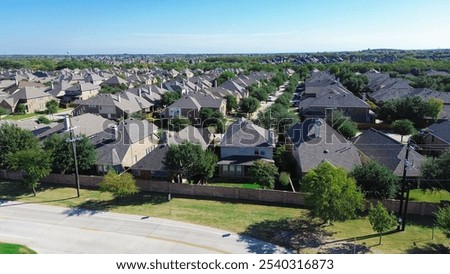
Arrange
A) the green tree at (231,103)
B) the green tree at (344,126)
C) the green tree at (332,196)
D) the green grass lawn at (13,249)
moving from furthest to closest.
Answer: the green tree at (231,103), the green tree at (344,126), the green tree at (332,196), the green grass lawn at (13,249)

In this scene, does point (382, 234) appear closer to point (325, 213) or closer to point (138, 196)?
point (325, 213)

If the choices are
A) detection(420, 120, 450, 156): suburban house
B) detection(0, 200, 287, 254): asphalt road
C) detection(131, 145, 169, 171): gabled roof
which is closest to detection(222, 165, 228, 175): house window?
detection(131, 145, 169, 171): gabled roof

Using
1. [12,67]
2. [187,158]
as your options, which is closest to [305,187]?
[187,158]

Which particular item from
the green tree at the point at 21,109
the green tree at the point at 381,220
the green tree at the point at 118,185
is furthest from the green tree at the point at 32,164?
the green tree at the point at 21,109

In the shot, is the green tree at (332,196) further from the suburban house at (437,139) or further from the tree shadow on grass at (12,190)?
the tree shadow on grass at (12,190)

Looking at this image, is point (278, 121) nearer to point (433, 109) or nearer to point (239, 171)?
point (239, 171)
